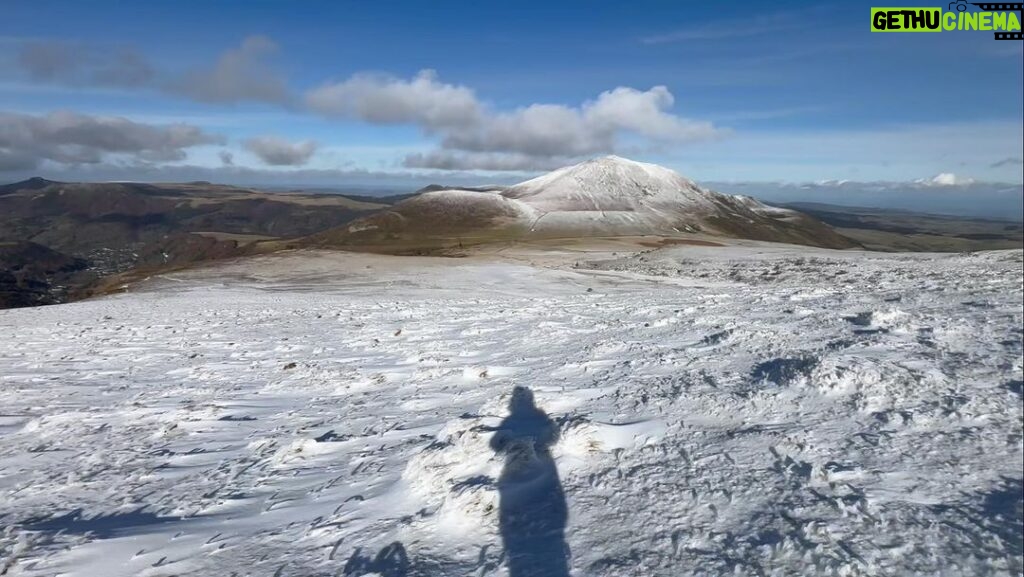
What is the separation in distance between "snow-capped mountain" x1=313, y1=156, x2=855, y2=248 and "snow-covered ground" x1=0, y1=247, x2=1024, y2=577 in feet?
307

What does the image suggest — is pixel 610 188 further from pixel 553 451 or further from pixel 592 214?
pixel 553 451

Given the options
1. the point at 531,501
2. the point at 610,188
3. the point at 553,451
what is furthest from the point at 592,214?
the point at 531,501

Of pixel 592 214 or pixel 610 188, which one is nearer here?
pixel 592 214

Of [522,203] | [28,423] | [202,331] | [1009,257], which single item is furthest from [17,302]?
[522,203]

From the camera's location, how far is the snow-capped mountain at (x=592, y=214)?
399 feet

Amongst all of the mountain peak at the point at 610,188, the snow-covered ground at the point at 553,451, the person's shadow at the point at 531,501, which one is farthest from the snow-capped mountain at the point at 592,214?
the person's shadow at the point at 531,501

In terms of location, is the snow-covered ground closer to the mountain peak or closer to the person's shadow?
the person's shadow

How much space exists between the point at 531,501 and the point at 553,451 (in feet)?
3.76

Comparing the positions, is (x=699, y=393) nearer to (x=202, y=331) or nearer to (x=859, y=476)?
(x=859, y=476)

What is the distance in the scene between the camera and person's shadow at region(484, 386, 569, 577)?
562 cm

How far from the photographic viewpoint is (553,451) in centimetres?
770

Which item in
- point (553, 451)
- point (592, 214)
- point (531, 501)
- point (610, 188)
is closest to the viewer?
point (531, 501)

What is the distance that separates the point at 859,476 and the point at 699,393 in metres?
3.05

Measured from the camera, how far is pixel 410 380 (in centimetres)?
1244
